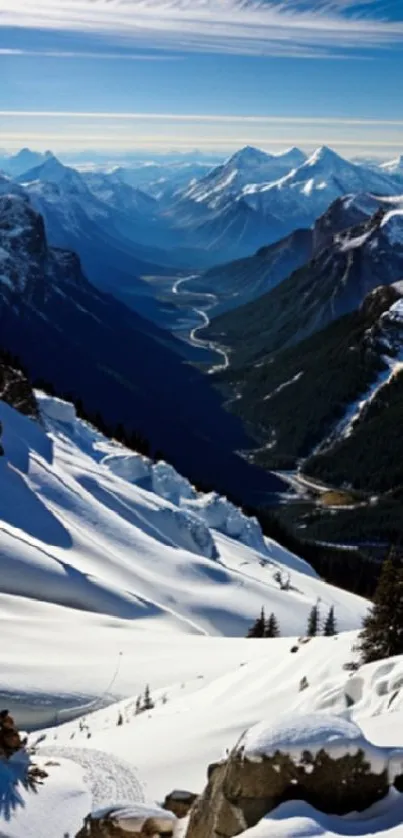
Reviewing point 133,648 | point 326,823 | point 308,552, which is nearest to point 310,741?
point 326,823

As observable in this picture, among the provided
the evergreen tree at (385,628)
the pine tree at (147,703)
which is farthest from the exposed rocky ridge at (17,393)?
the pine tree at (147,703)

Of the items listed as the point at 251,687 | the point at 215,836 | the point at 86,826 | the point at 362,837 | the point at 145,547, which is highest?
the point at 362,837

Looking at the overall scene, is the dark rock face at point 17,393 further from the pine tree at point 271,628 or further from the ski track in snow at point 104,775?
the ski track in snow at point 104,775

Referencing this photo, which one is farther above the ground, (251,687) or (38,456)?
(251,687)

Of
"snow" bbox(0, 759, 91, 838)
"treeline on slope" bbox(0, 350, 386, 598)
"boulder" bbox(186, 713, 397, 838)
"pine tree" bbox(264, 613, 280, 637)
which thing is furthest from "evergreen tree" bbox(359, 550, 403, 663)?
"treeline on slope" bbox(0, 350, 386, 598)

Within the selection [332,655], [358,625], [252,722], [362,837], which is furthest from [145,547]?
[362,837]

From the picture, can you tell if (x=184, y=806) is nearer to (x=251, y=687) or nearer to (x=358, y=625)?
(x=251, y=687)

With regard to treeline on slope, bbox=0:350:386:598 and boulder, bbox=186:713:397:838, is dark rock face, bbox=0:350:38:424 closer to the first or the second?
treeline on slope, bbox=0:350:386:598
